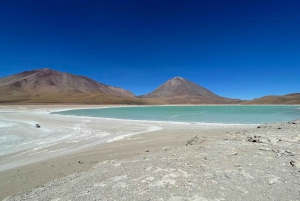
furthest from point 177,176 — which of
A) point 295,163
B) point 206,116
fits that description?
point 206,116

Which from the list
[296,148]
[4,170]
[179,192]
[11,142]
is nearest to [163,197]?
[179,192]

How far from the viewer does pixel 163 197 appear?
4.14 m

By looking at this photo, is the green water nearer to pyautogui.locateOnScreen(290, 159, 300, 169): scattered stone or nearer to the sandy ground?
the sandy ground

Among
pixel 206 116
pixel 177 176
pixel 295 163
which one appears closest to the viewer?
pixel 177 176

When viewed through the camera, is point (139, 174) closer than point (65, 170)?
Yes

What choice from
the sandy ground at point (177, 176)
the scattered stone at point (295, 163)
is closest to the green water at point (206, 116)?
the sandy ground at point (177, 176)

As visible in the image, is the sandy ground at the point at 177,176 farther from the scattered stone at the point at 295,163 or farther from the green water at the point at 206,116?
the green water at the point at 206,116

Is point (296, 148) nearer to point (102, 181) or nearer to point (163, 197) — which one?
point (163, 197)

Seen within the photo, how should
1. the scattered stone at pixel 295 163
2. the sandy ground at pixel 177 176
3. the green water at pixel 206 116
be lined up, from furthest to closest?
1. the green water at pixel 206 116
2. the scattered stone at pixel 295 163
3. the sandy ground at pixel 177 176

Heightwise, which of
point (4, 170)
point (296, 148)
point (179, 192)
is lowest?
point (4, 170)

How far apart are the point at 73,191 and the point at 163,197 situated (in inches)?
88.1

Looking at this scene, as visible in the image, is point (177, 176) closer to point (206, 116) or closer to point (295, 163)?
point (295, 163)

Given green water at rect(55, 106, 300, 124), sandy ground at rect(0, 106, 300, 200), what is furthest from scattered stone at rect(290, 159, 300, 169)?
green water at rect(55, 106, 300, 124)

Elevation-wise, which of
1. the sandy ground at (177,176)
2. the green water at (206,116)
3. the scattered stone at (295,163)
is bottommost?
the sandy ground at (177,176)
